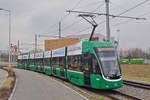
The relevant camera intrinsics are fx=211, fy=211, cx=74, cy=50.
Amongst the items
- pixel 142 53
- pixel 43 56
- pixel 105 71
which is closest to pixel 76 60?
pixel 105 71

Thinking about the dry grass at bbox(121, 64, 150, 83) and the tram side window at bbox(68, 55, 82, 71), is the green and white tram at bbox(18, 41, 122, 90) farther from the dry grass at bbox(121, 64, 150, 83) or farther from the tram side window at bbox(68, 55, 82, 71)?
the dry grass at bbox(121, 64, 150, 83)

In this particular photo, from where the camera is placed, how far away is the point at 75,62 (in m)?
Result: 15.2

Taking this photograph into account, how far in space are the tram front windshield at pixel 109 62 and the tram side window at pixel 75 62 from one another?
7.29 ft

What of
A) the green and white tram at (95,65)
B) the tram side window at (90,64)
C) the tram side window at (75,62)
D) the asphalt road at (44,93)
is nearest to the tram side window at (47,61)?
the tram side window at (75,62)

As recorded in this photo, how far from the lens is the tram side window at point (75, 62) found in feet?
47.0

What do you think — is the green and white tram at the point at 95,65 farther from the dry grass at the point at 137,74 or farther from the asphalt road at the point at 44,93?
the dry grass at the point at 137,74

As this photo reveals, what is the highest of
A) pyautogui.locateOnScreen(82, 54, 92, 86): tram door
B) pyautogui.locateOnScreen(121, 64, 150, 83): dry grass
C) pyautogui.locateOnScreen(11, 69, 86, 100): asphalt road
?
pyautogui.locateOnScreen(82, 54, 92, 86): tram door

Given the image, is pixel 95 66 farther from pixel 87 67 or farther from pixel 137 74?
pixel 137 74

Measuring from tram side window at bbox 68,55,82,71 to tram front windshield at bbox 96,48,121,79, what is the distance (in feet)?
7.29

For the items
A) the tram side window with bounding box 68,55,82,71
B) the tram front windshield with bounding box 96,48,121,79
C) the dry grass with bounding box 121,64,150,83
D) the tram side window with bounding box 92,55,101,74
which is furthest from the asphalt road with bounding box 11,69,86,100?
the dry grass with bounding box 121,64,150,83

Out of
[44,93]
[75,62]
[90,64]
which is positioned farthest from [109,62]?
[44,93]

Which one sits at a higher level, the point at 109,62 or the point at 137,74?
the point at 109,62

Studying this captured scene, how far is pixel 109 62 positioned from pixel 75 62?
358 cm

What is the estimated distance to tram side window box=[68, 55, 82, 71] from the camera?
564 inches
